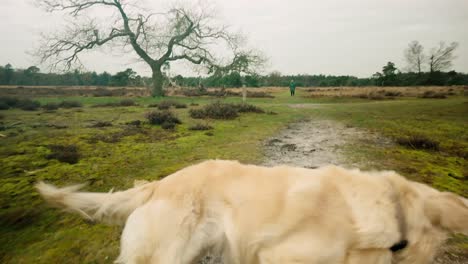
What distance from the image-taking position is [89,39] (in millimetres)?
25766

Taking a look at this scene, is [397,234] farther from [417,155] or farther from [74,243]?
[417,155]

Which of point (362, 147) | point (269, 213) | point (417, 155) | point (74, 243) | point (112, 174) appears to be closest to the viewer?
point (269, 213)

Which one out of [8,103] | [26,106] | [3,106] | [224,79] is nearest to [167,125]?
[26,106]

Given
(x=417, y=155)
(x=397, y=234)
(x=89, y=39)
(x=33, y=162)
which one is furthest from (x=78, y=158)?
(x=89, y=39)

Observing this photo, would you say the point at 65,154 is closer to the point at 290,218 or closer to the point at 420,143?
the point at 290,218

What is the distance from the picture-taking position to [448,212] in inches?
76.0

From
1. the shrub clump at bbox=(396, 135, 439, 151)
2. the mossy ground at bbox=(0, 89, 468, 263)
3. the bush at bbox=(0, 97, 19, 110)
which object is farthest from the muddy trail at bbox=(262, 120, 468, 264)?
the bush at bbox=(0, 97, 19, 110)

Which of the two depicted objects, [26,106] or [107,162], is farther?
[26,106]

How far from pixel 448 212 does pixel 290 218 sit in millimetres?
1230

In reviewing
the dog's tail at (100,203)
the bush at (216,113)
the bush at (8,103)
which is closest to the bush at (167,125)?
the bush at (216,113)

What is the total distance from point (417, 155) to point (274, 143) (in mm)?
3825

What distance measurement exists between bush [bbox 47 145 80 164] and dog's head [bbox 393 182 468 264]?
6391mm

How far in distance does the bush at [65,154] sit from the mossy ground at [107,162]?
173 millimetres

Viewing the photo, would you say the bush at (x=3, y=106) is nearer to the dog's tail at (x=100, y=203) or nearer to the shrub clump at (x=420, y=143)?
the dog's tail at (x=100, y=203)
